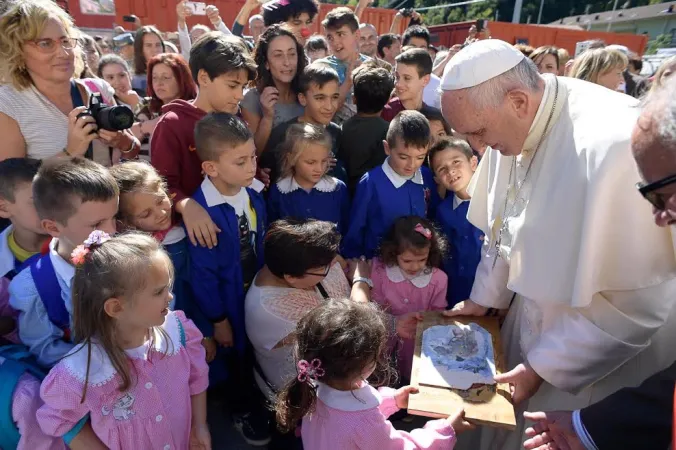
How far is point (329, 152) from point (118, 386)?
181cm

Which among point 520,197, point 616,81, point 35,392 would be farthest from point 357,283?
point 616,81

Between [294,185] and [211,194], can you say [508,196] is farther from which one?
[211,194]

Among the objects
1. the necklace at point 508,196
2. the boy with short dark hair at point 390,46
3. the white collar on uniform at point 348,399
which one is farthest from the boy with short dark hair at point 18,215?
the boy with short dark hair at point 390,46

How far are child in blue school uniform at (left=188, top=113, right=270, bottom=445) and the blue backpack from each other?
0.82 metres

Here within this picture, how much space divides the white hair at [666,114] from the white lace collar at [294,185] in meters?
2.02

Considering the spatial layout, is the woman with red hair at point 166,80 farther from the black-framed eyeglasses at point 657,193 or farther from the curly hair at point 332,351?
the black-framed eyeglasses at point 657,193

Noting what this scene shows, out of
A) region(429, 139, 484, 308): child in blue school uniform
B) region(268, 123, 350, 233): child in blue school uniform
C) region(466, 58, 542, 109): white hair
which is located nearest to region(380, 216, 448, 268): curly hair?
region(429, 139, 484, 308): child in blue school uniform

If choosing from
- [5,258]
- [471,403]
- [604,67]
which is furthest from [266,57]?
[604,67]

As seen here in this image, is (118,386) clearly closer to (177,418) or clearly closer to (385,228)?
(177,418)

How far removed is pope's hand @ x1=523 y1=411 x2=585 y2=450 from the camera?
A: 1.57m

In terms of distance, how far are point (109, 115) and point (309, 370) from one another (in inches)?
65.9

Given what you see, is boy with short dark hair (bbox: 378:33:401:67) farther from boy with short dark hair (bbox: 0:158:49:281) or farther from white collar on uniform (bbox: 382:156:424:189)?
boy with short dark hair (bbox: 0:158:49:281)

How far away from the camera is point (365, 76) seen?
11.2 feet

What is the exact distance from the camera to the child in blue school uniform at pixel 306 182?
9.23ft
